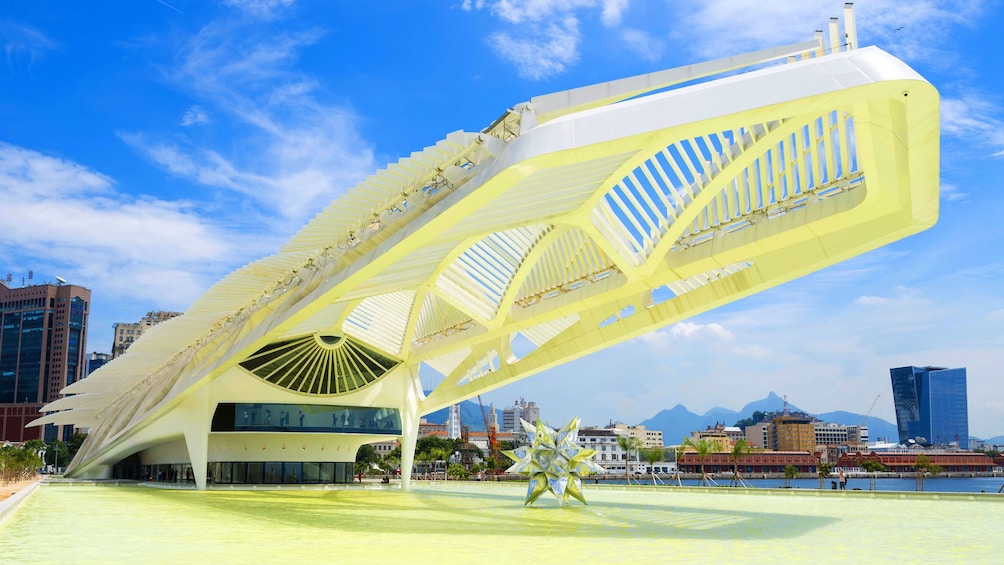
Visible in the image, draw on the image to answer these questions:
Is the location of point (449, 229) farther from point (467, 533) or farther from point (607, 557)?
point (607, 557)

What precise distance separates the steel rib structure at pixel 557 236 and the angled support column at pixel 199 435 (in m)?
0.08

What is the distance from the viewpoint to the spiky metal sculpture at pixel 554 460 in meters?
20.3

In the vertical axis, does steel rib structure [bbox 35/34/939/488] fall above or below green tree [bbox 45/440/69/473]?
above

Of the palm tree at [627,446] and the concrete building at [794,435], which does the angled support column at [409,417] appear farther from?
the concrete building at [794,435]

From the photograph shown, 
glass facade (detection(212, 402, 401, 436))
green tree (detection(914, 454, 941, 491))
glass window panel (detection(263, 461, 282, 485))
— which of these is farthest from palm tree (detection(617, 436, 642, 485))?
green tree (detection(914, 454, 941, 491))

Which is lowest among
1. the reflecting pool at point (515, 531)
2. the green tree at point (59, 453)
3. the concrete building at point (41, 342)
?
the green tree at point (59, 453)

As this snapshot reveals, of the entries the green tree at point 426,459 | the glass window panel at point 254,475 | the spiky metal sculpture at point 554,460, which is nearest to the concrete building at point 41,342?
the green tree at point 426,459

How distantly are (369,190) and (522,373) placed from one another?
13466mm

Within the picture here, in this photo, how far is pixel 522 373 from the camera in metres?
32.7

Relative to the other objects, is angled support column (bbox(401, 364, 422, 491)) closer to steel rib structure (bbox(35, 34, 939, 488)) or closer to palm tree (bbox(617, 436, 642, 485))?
steel rib structure (bbox(35, 34, 939, 488))

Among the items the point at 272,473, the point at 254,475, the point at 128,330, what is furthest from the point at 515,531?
the point at 128,330

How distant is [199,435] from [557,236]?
20629mm

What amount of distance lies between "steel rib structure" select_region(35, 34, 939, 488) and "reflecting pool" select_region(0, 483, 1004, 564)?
5.65 metres

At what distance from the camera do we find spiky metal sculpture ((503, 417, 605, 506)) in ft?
66.7
